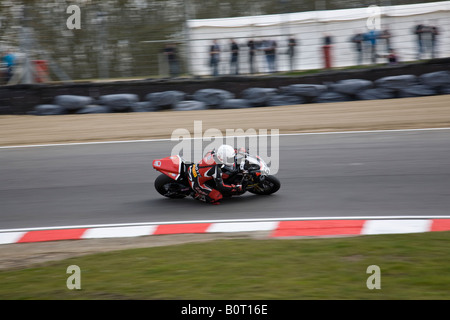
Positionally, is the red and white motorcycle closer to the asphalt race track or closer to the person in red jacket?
the person in red jacket

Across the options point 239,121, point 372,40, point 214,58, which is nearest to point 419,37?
point 372,40

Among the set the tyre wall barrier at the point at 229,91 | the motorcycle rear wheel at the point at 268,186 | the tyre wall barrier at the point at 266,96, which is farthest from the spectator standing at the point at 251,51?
the motorcycle rear wheel at the point at 268,186

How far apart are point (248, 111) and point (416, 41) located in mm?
5518

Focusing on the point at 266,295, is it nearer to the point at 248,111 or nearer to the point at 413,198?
the point at 413,198

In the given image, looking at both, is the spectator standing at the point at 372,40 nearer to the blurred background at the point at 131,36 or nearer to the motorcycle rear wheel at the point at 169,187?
the blurred background at the point at 131,36

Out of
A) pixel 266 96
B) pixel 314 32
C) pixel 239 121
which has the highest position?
pixel 314 32

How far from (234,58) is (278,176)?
7684 millimetres

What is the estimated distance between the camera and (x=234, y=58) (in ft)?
53.6

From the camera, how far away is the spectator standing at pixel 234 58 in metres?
16.1

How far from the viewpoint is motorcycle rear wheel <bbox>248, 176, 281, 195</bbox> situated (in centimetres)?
823

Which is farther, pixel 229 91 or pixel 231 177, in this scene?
pixel 229 91

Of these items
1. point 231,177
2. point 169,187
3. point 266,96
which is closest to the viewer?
point 231,177

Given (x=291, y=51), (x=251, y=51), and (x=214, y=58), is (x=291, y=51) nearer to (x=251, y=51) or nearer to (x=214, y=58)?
(x=251, y=51)

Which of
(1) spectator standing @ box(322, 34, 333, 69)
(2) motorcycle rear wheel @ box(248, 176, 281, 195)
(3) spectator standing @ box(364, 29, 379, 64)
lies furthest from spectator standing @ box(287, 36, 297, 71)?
(2) motorcycle rear wheel @ box(248, 176, 281, 195)
